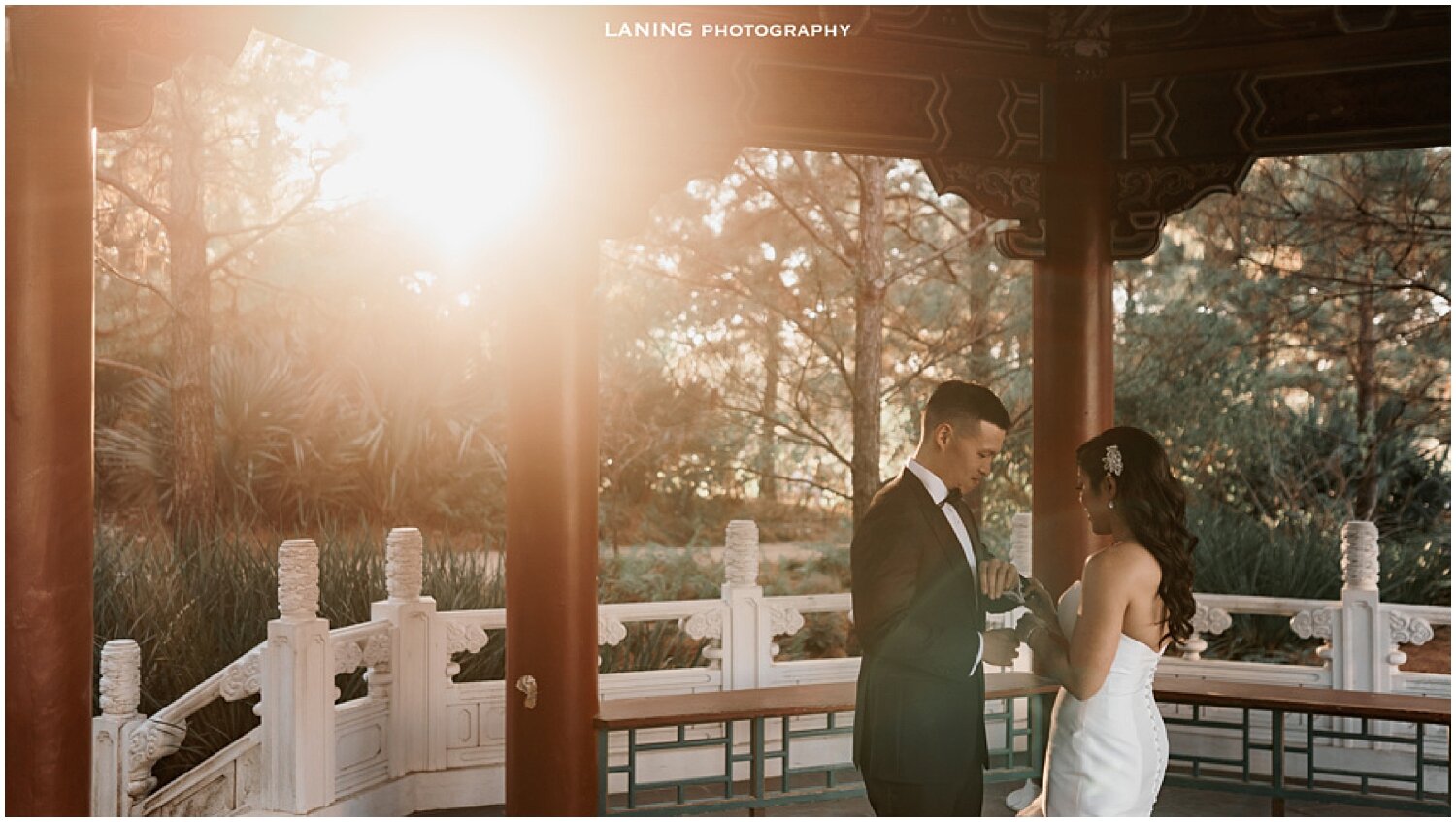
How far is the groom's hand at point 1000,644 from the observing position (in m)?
3.37

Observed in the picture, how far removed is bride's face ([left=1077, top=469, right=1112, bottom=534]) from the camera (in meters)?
3.28

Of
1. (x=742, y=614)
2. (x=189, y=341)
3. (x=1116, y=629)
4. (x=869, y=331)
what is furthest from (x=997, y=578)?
(x=189, y=341)

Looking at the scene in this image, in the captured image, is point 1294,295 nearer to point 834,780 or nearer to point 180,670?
point 834,780

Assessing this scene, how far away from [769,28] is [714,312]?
889 centimetres

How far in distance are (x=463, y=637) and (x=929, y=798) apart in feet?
9.48

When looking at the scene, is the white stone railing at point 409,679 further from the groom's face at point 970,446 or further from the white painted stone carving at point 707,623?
the groom's face at point 970,446

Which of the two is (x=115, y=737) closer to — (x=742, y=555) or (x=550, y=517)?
(x=550, y=517)

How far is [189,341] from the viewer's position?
1189 cm

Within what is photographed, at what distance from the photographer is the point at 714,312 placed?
1392 cm

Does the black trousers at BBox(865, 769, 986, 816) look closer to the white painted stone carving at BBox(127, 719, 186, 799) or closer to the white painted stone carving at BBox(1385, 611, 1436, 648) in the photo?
the white painted stone carving at BBox(127, 719, 186, 799)

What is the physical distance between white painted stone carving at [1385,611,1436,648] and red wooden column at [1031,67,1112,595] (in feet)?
4.97

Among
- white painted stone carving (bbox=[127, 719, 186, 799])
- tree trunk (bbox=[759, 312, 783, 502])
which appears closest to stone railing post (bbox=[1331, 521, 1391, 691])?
white painted stone carving (bbox=[127, 719, 186, 799])

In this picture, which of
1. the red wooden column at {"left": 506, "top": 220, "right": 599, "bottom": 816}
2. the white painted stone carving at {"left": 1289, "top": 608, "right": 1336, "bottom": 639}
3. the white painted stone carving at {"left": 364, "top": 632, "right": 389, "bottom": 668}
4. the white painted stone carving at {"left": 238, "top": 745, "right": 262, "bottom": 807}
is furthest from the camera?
the white painted stone carving at {"left": 1289, "top": 608, "right": 1336, "bottom": 639}

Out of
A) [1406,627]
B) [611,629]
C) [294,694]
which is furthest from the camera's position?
[1406,627]
